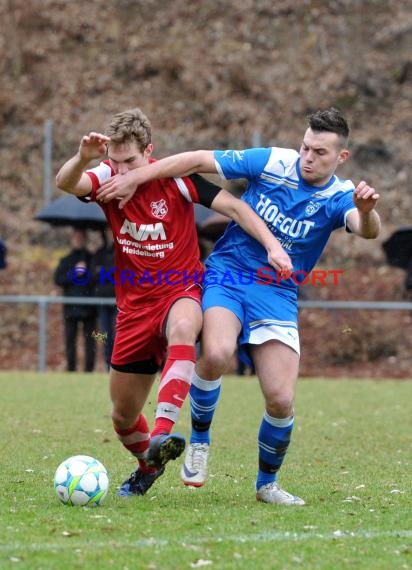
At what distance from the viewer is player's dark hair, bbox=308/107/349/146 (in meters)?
6.04

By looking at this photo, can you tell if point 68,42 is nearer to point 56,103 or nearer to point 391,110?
point 56,103

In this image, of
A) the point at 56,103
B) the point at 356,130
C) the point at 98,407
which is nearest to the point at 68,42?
the point at 56,103

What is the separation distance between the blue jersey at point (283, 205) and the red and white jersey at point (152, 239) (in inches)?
9.9

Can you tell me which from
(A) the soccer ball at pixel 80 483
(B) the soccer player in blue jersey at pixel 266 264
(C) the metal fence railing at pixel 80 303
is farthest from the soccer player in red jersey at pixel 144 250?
(C) the metal fence railing at pixel 80 303

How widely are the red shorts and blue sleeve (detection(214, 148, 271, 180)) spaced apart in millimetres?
733

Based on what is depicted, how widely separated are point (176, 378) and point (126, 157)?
128cm

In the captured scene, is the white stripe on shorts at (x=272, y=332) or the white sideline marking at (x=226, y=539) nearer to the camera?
the white sideline marking at (x=226, y=539)

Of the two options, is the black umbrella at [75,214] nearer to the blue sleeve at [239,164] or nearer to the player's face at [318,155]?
A: the blue sleeve at [239,164]

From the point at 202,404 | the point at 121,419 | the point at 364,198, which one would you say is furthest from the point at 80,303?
the point at 364,198

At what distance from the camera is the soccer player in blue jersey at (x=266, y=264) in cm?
583

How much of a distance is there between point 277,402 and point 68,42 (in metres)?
19.7

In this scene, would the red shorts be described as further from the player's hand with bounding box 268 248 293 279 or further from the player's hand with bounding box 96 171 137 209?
the player's hand with bounding box 96 171 137 209

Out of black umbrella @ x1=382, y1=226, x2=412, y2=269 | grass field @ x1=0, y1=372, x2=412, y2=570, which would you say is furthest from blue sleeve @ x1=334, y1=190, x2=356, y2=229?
black umbrella @ x1=382, y1=226, x2=412, y2=269

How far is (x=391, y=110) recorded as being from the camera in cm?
2259
